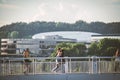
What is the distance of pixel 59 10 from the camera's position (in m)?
15.1

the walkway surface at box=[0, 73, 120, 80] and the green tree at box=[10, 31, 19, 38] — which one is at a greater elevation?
the green tree at box=[10, 31, 19, 38]

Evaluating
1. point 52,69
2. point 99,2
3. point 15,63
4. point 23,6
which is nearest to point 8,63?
point 15,63

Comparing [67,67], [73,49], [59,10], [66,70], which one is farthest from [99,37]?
[66,70]

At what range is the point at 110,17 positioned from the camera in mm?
14953

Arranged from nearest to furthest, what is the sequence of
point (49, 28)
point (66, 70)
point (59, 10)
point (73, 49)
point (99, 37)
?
1. point (66, 70)
2. point (59, 10)
3. point (73, 49)
4. point (99, 37)
5. point (49, 28)

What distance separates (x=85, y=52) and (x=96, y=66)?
2.24 metres

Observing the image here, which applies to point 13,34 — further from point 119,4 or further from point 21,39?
point 119,4

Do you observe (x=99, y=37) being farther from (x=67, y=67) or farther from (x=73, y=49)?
(x=67, y=67)

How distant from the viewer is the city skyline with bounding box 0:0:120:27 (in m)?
14.8

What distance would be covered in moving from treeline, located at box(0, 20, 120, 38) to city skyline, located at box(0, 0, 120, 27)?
169 mm

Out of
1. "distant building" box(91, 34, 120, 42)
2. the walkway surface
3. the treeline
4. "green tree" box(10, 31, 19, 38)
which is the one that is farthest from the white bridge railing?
the treeline

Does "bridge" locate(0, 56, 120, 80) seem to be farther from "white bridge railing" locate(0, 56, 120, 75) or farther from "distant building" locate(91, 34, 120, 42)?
"distant building" locate(91, 34, 120, 42)

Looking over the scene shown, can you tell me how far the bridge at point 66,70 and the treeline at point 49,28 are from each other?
2151 mm

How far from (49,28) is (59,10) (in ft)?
2.75
